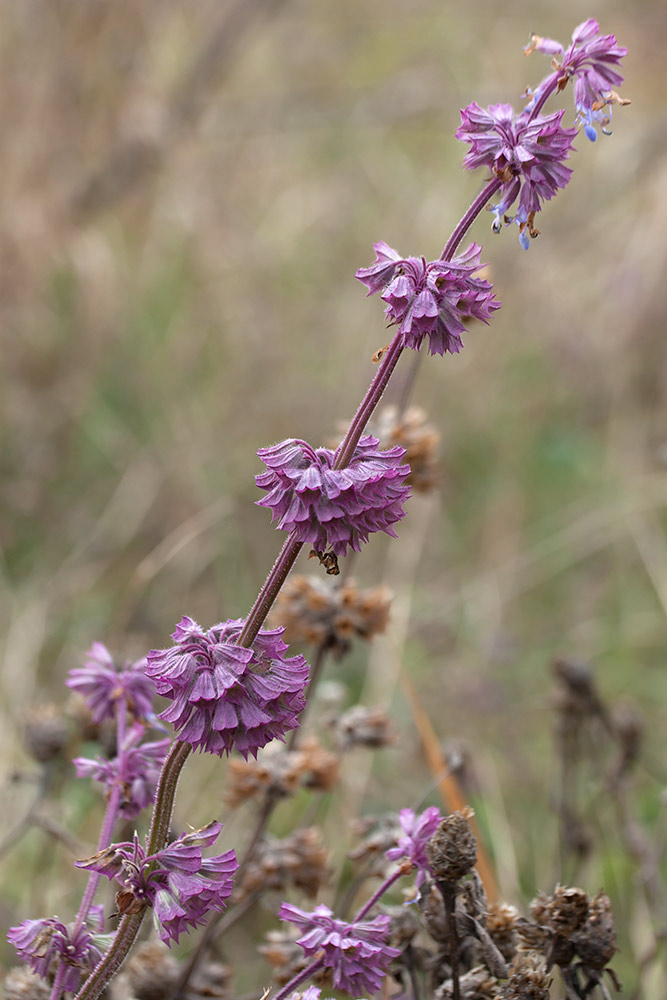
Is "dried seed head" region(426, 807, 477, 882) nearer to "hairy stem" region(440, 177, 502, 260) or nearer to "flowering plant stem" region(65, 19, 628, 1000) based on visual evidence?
"flowering plant stem" region(65, 19, 628, 1000)

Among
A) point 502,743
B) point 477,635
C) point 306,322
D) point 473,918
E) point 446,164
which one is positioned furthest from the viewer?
point 446,164

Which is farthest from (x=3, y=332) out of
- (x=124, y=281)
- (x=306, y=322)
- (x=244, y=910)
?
(x=244, y=910)

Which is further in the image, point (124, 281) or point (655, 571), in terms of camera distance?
point (124, 281)

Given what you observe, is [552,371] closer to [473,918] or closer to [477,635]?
[477,635]

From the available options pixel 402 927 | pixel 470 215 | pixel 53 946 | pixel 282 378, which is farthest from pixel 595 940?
pixel 282 378

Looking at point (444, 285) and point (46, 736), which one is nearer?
point (444, 285)

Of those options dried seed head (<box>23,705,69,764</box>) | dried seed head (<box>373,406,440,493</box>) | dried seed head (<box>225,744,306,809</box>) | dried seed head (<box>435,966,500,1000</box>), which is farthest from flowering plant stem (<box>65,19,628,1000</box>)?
dried seed head (<box>23,705,69,764</box>)

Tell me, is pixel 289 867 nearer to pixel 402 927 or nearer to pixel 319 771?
pixel 319 771
